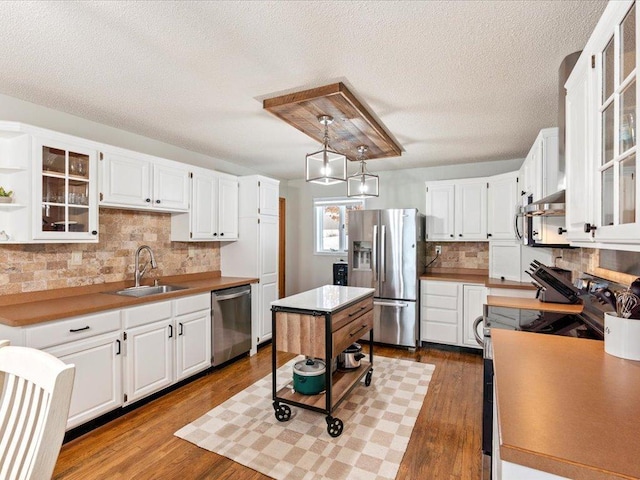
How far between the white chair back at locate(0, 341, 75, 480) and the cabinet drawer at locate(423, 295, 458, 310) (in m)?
3.84

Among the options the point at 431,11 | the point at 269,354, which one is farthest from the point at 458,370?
the point at 431,11

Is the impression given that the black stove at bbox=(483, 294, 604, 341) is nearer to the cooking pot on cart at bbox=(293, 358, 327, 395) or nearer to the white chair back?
the cooking pot on cart at bbox=(293, 358, 327, 395)

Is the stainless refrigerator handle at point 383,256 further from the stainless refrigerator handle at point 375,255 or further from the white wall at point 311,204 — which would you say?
the white wall at point 311,204

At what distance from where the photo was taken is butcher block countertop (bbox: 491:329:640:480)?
0.70 meters

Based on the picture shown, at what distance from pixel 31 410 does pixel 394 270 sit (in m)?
3.67

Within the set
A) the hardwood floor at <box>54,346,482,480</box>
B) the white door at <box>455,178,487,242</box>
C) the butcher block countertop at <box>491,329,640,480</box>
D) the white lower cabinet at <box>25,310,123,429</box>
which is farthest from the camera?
the white door at <box>455,178,487,242</box>

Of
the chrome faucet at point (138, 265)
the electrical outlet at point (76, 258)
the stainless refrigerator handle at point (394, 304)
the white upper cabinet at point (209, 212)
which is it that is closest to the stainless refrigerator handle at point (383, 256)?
the stainless refrigerator handle at point (394, 304)

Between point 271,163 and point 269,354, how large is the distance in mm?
2472

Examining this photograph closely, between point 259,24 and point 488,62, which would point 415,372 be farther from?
point 259,24

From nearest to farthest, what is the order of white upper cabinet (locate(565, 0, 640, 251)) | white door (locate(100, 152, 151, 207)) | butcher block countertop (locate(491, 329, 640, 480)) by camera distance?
butcher block countertop (locate(491, 329, 640, 480)) < white upper cabinet (locate(565, 0, 640, 251)) < white door (locate(100, 152, 151, 207))

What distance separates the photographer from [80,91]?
234 cm

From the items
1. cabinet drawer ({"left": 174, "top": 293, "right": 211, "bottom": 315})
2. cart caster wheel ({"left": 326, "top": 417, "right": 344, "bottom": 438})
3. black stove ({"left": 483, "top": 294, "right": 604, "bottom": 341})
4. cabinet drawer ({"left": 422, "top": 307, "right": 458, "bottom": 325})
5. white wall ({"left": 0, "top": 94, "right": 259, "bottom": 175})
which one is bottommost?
cart caster wheel ({"left": 326, "top": 417, "right": 344, "bottom": 438})

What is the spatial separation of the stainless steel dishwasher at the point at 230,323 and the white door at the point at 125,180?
1178 millimetres

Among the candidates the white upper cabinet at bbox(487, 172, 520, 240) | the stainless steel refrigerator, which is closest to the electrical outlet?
the stainless steel refrigerator
